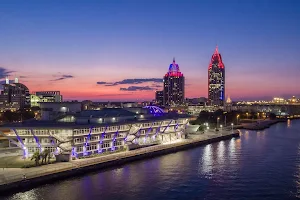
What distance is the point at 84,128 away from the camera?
35.4m

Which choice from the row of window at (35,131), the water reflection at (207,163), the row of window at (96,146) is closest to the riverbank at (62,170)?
the row of window at (96,146)

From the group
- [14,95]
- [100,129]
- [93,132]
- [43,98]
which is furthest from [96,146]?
[43,98]

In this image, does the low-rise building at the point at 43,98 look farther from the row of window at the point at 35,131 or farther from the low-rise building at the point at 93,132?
the row of window at the point at 35,131

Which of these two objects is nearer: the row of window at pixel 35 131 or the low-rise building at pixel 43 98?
the row of window at pixel 35 131

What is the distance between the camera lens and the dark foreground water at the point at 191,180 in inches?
984

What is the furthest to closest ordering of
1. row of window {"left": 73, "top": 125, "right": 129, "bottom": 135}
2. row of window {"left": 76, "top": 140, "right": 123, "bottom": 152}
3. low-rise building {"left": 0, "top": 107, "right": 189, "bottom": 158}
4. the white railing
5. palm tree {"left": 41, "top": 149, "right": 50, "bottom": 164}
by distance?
1. row of window {"left": 76, "top": 140, "right": 123, "bottom": 152}
2. row of window {"left": 73, "top": 125, "right": 129, "bottom": 135}
3. low-rise building {"left": 0, "top": 107, "right": 189, "bottom": 158}
4. palm tree {"left": 41, "top": 149, "right": 50, "bottom": 164}
5. the white railing

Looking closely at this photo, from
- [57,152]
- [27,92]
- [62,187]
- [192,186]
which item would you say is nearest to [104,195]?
[62,187]

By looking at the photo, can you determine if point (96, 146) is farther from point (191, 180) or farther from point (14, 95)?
point (14, 95)

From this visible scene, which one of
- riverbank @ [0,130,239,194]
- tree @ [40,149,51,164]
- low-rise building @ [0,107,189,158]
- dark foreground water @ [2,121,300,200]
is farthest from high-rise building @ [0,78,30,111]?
dark foreground water @ [2,121,300,200]

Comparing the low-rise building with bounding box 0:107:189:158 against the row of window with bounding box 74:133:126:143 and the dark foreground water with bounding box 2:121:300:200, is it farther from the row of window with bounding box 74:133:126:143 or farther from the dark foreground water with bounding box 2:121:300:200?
the dark foreground water with bounding box 2:121:300:200

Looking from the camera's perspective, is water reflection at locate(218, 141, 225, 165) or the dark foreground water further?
water reflection at locate(218, 141, 225, 165)

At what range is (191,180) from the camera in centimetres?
2903

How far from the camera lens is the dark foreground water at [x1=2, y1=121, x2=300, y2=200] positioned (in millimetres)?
25000

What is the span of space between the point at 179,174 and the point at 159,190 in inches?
213
